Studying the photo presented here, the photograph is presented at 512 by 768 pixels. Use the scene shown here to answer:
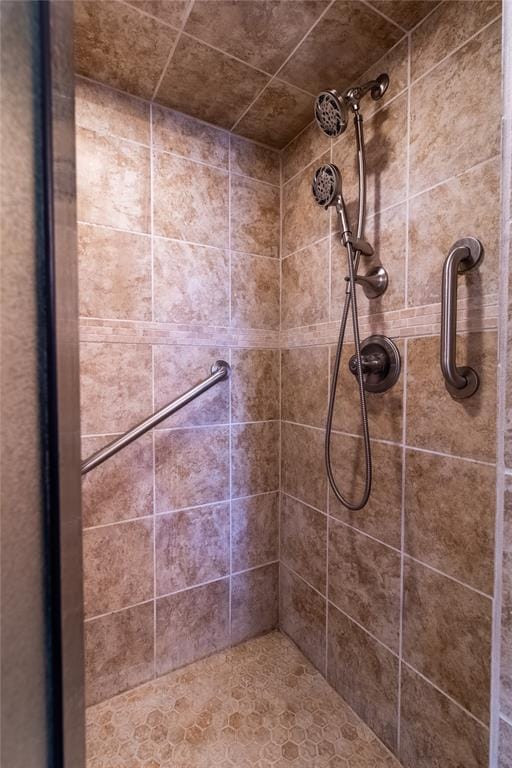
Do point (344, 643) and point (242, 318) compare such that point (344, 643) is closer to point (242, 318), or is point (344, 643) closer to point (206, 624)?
point (206, 624)

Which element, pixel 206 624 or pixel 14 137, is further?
pixel 206 624

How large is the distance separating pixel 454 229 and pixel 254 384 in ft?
2.65

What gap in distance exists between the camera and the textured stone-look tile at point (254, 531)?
1304 millimetres

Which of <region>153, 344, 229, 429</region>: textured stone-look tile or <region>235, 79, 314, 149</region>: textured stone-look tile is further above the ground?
<region>235, 79, 314, 149</region>: textured stone-look tile

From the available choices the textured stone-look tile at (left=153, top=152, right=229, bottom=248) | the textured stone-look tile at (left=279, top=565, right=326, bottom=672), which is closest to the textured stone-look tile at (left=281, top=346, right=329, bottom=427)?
the textured stone-look tile at (left=153, top=152, right=229, bottom=248)

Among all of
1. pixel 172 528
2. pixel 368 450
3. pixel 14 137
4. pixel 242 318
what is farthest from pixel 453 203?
pixel 172 528

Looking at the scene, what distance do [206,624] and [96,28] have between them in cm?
189

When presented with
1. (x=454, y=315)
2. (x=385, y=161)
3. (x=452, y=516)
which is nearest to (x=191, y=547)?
(x=452, y=516)

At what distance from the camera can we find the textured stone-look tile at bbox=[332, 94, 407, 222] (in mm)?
886

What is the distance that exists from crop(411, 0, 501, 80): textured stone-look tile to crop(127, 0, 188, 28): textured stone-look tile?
59 centimetres

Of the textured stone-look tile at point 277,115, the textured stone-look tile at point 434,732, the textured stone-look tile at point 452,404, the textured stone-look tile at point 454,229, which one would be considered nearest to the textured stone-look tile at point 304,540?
the textured stone-look tile at point 434,732

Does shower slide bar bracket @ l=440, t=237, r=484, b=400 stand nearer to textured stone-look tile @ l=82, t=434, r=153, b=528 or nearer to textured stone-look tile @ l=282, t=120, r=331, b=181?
textured stone-look tile @ l=282, t=120, r=331, b=181

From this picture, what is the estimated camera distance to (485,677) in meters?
0.72

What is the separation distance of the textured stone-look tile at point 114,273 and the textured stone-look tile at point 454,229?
82 centimetres
